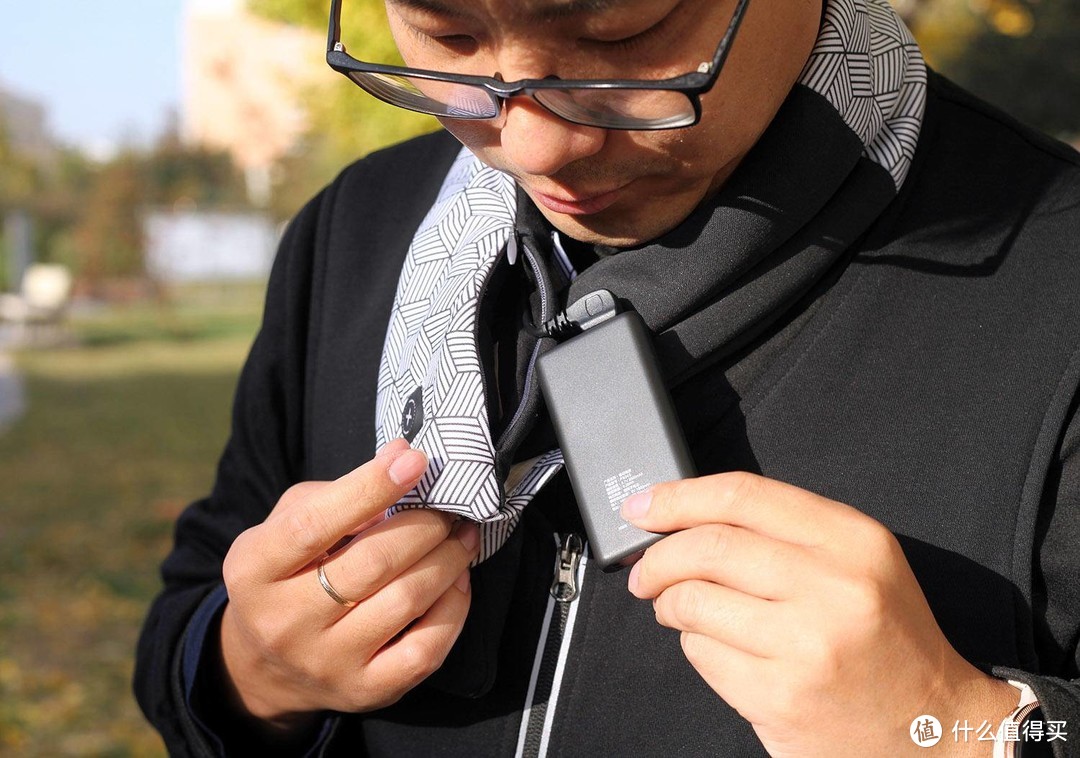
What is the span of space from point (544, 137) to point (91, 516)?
8284 mm

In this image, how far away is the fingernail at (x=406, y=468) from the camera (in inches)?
50.8

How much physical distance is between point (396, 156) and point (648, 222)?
0.68 metres

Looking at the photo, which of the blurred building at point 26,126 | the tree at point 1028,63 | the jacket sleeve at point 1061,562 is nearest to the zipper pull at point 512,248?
the jacket sleeve at point 1061,562

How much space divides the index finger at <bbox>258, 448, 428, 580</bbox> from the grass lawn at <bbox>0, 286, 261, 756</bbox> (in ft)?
14.5

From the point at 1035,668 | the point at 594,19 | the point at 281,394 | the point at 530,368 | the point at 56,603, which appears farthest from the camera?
the point at 56,603

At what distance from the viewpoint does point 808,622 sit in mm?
1062

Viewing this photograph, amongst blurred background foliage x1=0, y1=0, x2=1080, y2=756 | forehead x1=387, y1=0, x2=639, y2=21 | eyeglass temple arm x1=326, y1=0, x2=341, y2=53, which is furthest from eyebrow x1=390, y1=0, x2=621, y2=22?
blurred background foliage x1=0, y1=0, x2=1080, y2=756

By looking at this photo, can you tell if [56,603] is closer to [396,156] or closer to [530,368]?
[396,156]

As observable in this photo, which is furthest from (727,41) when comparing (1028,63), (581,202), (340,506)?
(1028,63)

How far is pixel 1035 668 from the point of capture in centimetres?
131

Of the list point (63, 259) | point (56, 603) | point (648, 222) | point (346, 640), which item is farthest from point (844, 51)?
point (63, 259)

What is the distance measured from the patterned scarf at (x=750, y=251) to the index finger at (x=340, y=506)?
3.1 inches

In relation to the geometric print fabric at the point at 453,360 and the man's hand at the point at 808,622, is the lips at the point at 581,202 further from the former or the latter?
the man's hand at the point at 808,622

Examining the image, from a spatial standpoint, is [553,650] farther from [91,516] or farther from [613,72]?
[91,516]
